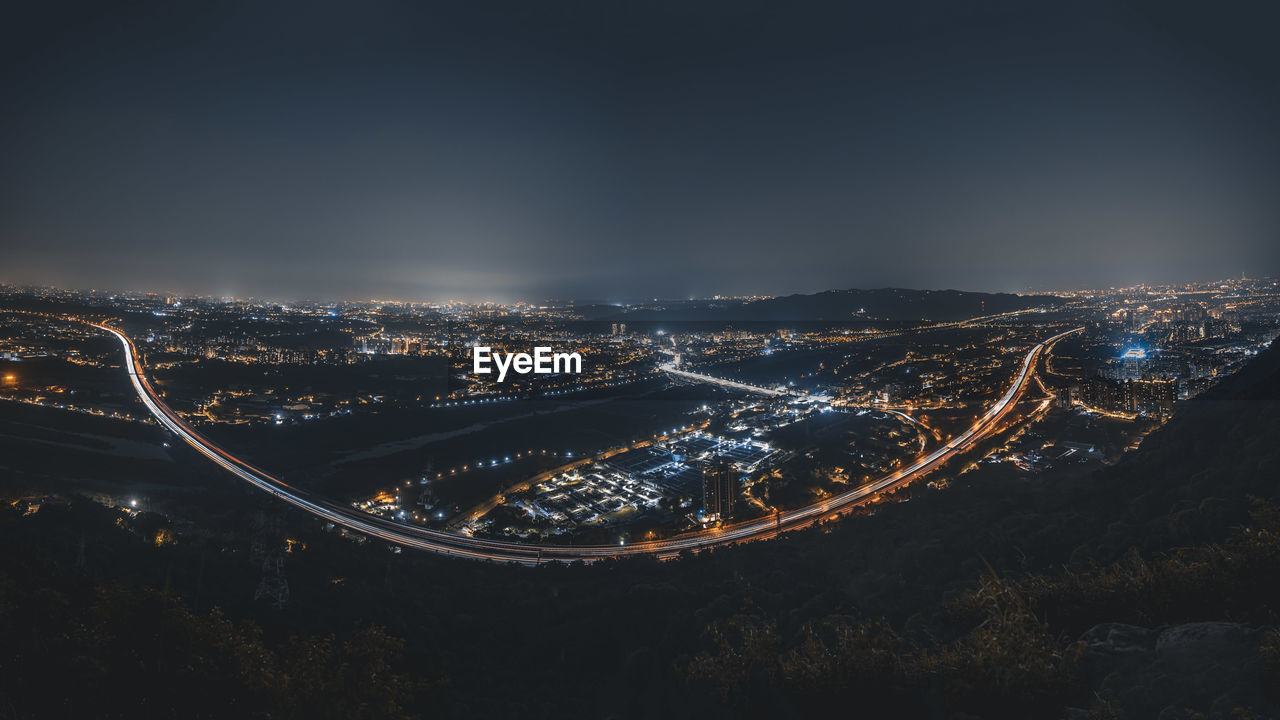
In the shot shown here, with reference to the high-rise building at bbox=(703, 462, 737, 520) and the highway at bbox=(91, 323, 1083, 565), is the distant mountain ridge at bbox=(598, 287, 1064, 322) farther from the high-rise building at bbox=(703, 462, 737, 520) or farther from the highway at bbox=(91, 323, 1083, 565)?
the high-rise building at bbox=(703, 462, 737, 520)

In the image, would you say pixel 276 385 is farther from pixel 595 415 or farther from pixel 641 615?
pixel 641 615

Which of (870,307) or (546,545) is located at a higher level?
(870,307)

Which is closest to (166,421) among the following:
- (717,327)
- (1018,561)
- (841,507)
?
(841,507)

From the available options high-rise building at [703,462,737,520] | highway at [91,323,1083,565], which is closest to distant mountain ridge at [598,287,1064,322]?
highway at [91,323,1083,565]

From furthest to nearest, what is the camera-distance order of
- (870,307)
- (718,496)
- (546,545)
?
1. (870,307)
2. (718,496)
3. (546,545)

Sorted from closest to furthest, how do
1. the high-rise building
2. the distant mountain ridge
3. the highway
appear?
the highway
the high-rise building
the distant mountain ridge

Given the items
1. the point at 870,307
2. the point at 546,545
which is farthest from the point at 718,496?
the point at 870,307

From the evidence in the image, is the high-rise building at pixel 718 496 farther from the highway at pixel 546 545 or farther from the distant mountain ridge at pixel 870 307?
the distant mountain ridge at pixel 870 307

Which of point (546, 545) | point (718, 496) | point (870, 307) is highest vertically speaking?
point (870, 307)

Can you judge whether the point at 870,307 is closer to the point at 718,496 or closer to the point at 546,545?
the point at 718,496
